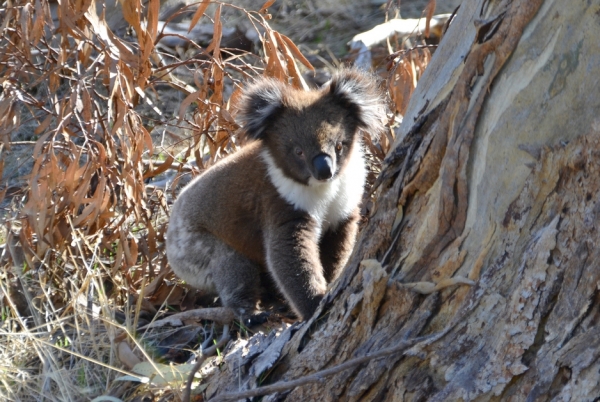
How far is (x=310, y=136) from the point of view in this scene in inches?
141

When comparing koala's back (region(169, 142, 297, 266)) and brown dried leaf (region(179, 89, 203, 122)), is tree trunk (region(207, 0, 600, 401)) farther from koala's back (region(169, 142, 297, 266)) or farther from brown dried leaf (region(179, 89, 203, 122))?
brown dried leaf (region(179, 89, 203, 122))

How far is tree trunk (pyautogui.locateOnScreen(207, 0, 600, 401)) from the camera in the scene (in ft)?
5.50

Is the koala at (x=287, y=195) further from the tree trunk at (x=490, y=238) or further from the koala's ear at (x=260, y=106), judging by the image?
the tree trunk at (x=490, y=238)

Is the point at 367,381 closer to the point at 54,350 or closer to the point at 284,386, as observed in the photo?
the point at 284,386

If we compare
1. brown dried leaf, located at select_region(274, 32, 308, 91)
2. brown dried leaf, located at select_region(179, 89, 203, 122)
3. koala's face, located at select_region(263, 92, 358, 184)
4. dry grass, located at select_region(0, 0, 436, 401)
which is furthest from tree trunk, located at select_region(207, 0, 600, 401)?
brown dried leaf, located at select_region(274, 32, 308, 91)

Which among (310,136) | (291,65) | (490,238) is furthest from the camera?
(291,65)

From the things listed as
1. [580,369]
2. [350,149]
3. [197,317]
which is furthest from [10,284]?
[580,369]

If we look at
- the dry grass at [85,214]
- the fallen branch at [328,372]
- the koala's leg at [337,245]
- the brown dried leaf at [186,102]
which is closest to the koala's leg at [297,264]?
the koala's leg at [337,245]

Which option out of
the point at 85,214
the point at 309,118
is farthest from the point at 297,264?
the point at 85,214

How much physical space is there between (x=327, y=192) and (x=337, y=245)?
0.32m

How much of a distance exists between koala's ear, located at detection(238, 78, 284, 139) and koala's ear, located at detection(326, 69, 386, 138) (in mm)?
299

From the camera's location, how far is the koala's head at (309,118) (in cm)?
360

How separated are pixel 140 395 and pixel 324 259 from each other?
4.38 ft

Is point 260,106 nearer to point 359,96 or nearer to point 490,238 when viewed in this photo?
point 359,96
